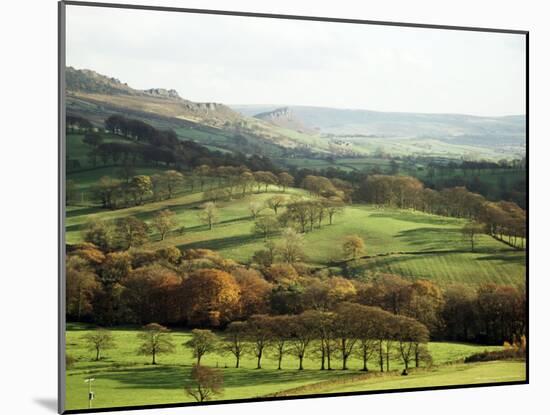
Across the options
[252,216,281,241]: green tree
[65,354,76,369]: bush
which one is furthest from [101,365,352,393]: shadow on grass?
[252,216,281,241]: green tree

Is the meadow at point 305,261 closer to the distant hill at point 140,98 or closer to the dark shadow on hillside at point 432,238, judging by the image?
the dark shadow on hillside at point 432,238

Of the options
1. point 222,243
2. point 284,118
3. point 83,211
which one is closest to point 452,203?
point 284,118

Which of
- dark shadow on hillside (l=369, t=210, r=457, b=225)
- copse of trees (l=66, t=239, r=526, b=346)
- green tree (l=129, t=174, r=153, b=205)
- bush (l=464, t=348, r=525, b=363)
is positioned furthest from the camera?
bush (l=464, t=348, r=525, b=363)

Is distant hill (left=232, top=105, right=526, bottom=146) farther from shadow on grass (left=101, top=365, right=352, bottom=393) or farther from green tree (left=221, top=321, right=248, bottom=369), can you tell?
shadow on grass (left=101, top=365, right=352, bottom=393)

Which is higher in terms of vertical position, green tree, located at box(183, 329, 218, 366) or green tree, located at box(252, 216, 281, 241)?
green tree, located at box(252, 216, 281, 241)

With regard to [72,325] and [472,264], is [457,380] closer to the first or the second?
[472,264]

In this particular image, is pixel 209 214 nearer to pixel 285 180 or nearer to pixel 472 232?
pixel 285 180

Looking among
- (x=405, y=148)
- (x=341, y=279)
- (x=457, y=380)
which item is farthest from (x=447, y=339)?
(x=405, y=148)
